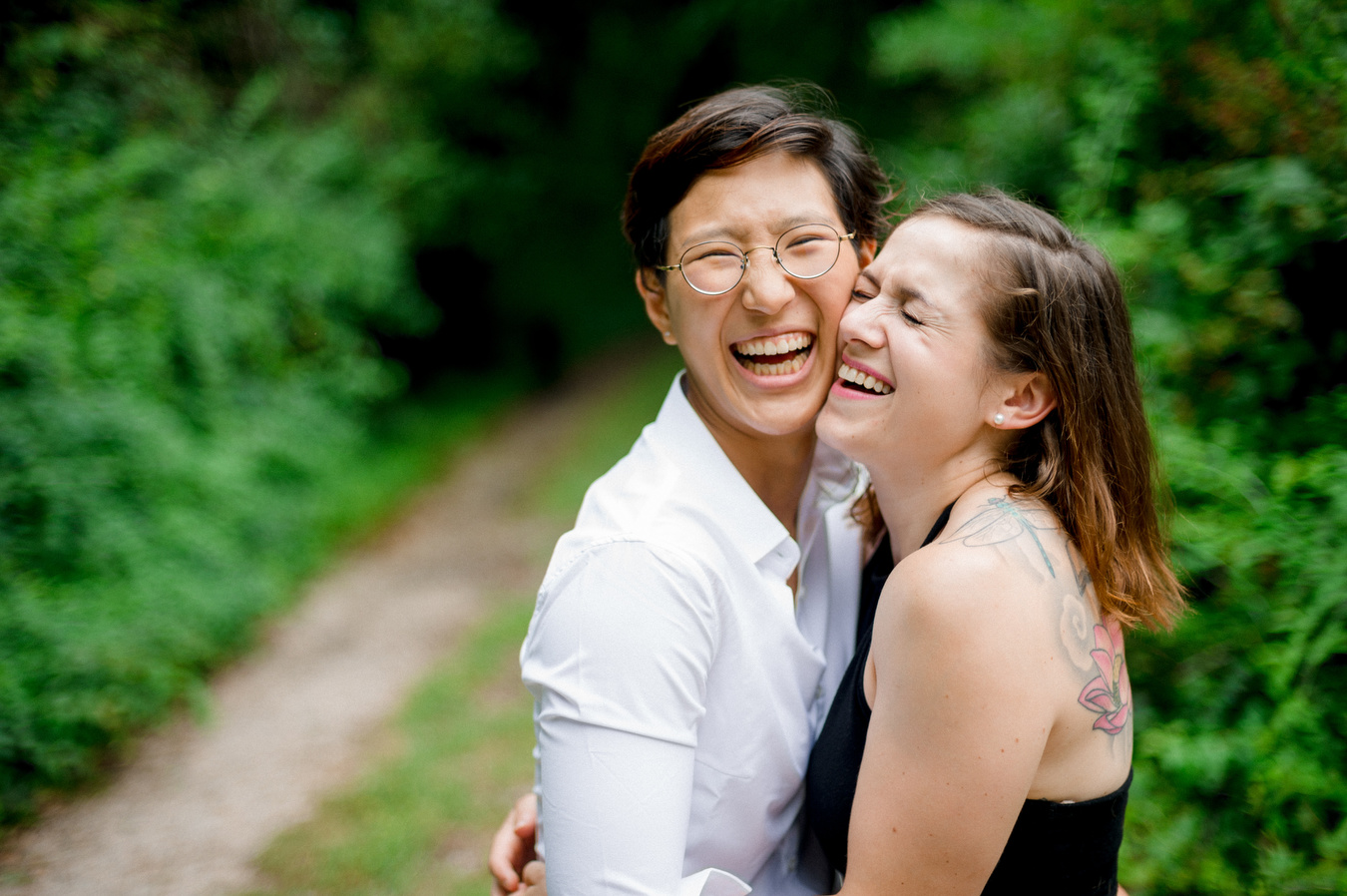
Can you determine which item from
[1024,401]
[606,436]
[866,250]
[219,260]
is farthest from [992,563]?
[606,436]

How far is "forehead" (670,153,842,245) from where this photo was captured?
6.23 ft

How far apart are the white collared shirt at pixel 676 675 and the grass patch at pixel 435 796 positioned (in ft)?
6.87

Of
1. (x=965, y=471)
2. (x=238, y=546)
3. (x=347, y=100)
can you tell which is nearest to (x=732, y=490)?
(x=965, y=471)

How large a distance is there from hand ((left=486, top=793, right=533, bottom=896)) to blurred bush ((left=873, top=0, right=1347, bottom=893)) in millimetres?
1702

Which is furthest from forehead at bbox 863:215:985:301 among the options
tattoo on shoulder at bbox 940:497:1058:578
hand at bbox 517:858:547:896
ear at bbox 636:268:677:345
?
hand at bbox 517:858:547:896

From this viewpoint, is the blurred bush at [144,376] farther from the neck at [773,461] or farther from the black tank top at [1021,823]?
the black tank top at [1021,823]

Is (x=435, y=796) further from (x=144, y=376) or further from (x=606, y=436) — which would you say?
(x=606, y=436)

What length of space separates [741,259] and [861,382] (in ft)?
1.22

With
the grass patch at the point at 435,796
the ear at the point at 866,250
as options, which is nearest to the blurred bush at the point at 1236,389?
the ear at the point at 866,250

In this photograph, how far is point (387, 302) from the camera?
7965 mm

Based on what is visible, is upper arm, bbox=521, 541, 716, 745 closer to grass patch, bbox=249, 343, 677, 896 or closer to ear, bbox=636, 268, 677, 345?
ear, bbox=636, 268, 677, 345

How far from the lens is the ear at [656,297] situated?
212 cm

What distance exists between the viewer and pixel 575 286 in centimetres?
1227

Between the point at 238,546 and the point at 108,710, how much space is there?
1.54 meters
